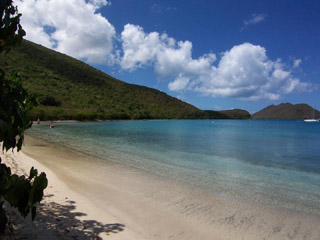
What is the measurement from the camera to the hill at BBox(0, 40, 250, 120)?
240 ft

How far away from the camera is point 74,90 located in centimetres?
9150

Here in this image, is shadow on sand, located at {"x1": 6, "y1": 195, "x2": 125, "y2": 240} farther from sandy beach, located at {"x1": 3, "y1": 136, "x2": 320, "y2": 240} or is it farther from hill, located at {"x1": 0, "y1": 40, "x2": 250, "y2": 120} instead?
hill, located at {"x1": 0, "y1": 40, "x2": 250, "y2": 120}

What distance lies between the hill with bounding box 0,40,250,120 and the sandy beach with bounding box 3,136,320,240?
52320mm

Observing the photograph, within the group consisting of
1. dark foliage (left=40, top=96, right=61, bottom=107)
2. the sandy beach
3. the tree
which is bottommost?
the sandy beach

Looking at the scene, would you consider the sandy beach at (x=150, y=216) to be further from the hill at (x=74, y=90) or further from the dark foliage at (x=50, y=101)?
the dark foliage at (x=50, y=101)

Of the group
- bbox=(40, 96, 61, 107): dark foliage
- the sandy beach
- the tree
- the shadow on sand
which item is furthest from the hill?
the tree

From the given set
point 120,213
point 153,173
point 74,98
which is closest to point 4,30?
point 120,213

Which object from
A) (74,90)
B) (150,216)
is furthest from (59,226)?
(74,90)

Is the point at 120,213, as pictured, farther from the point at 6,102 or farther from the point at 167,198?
the point at 6,102

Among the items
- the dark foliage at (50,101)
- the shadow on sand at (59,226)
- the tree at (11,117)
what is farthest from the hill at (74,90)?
the tree at (11,117)

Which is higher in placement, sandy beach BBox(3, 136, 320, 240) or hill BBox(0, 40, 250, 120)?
hill BBox(0, 40, 250, 120)

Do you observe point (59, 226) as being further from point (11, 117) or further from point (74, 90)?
point (74, 90)

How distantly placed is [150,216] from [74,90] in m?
92.2

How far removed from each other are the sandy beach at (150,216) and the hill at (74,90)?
5232cm
